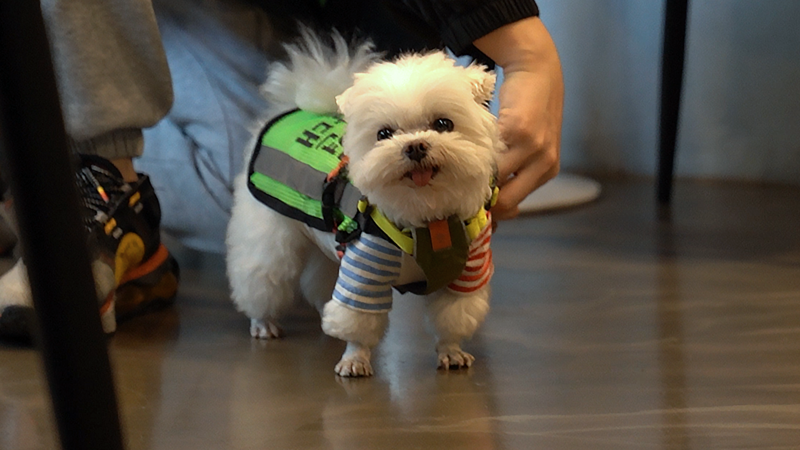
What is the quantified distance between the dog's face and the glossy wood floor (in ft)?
0.60

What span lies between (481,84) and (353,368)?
0.31 metres

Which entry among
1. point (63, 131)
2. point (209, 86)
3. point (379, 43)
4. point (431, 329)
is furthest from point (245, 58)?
point (63, 131)

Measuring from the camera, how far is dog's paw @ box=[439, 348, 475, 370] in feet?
2.84

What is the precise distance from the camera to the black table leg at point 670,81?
160cm

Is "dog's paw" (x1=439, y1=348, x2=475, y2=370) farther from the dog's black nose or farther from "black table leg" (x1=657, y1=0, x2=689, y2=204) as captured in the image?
"black table leg" (x1=657, y1=0, x2=689, y2=204)

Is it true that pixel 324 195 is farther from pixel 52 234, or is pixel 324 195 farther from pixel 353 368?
pixel 52 234

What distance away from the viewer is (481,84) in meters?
0.80

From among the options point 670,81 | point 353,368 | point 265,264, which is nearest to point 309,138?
point 265,264

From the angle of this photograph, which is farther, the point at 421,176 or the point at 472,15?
the point at 472,15

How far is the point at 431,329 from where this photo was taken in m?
0.88

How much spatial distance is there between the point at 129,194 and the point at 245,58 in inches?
14.1

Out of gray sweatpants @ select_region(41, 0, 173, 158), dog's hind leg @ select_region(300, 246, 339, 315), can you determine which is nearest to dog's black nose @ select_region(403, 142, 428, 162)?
dog's hind leg @ select_region(300, 246, 339, 315)

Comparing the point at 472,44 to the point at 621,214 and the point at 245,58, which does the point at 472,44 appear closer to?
the point at 245,58

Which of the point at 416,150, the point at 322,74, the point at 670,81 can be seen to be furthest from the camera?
the point at 670,81
